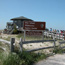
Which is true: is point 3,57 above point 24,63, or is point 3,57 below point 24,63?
above

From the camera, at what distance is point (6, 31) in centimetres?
3203

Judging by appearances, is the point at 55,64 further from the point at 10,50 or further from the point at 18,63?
the point at 10,50

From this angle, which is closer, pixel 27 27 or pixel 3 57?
pixel 3 57

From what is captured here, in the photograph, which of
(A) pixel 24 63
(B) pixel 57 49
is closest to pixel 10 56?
(A) pixel 24 63

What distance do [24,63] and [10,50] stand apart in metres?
1.00

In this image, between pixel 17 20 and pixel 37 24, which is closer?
pixel 37 24

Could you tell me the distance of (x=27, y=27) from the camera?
15.6 m

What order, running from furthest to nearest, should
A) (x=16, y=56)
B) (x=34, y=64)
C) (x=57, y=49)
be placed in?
(x=57, y=49) < (x=34, y=64) < (x=16, y=56)

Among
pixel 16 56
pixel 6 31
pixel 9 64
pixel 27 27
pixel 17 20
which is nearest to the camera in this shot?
pixel 9 64

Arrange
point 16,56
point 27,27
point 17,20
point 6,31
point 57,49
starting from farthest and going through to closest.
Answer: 1. point 17,20
2. point 6,31
3. point 27,27
4. point 57,49
5. point 16,56

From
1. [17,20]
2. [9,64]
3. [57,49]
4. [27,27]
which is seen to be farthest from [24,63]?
[17,20]

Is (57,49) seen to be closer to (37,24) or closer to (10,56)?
(10,56)

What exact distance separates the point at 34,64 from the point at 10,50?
147cm

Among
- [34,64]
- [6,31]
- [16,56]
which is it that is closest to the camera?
[16,56]
